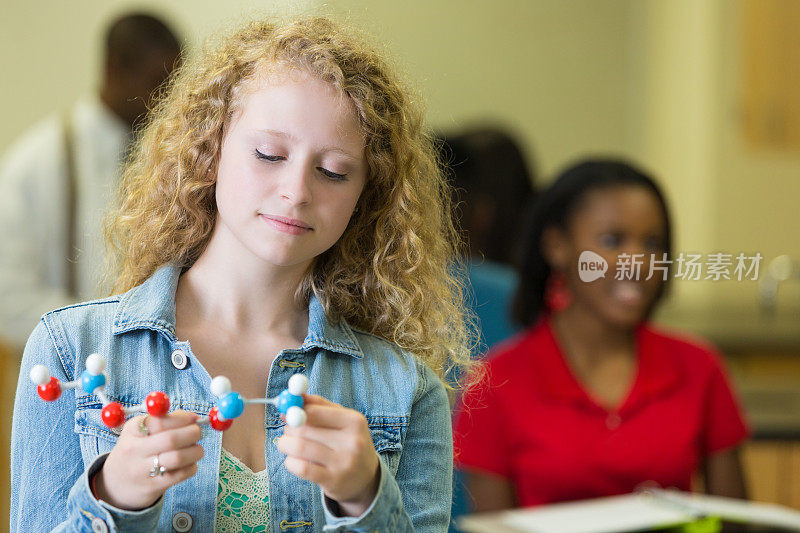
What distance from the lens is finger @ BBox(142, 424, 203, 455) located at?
62 cm

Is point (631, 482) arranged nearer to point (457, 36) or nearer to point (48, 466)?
point (48, 466)

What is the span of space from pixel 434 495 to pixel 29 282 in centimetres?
100

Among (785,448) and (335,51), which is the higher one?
(335,51)

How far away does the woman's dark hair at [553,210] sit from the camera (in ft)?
4.35

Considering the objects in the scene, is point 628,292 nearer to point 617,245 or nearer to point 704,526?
point 617,245

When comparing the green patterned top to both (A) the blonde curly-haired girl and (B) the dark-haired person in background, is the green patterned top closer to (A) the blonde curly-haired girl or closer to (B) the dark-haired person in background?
(A) the blonde curly-haired girl

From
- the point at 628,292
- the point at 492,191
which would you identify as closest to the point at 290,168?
the point at 628,292

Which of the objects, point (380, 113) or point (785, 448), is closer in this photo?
point (380, 113)

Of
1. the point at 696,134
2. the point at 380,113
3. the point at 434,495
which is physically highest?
the point at 696,134

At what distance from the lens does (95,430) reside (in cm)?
70

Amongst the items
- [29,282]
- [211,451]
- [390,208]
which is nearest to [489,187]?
[29,282]

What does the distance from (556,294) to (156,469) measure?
106 cm

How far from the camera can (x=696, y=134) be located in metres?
3.80

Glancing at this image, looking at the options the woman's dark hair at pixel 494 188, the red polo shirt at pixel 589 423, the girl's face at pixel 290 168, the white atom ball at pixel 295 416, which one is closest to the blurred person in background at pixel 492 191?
the woman's dark hair at pixel 494 188
